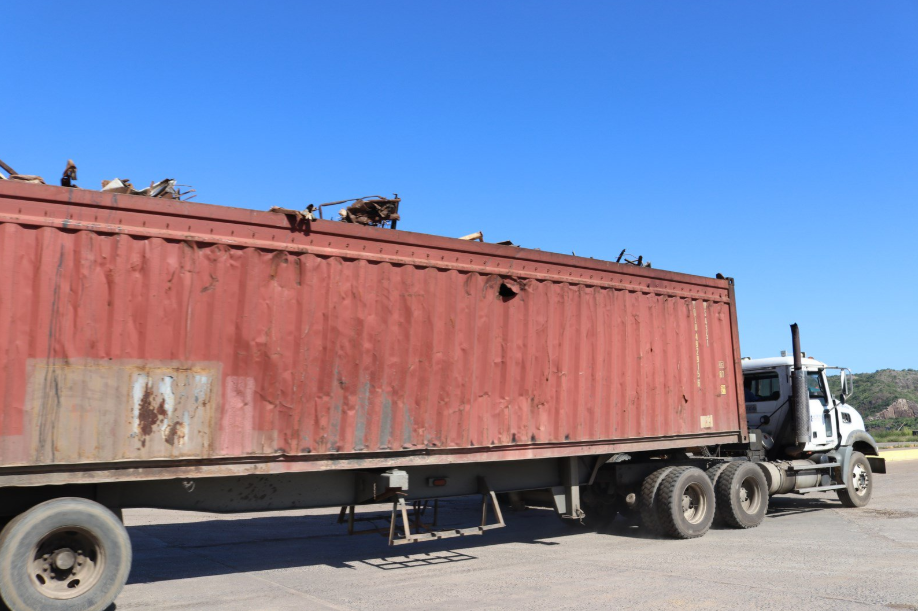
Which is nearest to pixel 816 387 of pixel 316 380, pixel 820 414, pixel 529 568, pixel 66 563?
pixel 820 414

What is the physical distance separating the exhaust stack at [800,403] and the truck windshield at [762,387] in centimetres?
50

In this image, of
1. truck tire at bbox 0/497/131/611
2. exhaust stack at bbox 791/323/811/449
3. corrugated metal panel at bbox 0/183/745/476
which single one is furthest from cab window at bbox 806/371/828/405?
truck tire at bbox 0/497/131/611

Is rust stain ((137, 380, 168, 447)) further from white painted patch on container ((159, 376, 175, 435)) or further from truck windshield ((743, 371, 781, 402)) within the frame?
truck windshield ((743, 371, 781, 402))

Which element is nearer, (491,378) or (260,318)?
(260,318)

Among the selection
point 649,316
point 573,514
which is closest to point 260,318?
point 573,514

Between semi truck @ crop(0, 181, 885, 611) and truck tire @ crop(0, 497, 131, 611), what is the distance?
1 centimetres

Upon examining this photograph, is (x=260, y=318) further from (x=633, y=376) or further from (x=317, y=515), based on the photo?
(x=317, y=515)

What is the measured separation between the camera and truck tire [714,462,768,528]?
419 inches

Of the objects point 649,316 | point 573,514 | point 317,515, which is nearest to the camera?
point 573,514

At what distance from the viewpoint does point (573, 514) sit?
9375 mm

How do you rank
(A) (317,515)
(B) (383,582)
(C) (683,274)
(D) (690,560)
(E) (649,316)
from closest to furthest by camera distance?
(B) (383,582) → (D) (690,560) → (E) (649,316) → (C) (683,274) → (A) (317,515)

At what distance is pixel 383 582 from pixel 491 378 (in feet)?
8.12

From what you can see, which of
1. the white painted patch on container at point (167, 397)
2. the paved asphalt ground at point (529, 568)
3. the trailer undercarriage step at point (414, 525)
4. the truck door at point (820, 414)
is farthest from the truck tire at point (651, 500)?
the white painted patch on container at point (167, 397)

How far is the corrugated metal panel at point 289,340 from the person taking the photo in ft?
19.0
